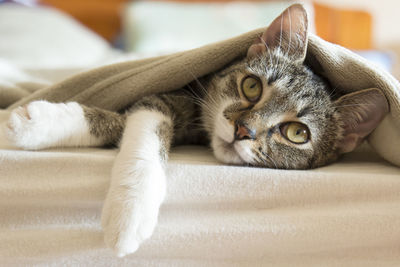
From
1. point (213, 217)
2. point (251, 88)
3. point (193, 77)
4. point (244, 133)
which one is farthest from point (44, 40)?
point (213, 217)

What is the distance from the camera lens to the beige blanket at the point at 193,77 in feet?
2.60

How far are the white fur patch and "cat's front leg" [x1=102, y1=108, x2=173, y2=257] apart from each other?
116 millimetres

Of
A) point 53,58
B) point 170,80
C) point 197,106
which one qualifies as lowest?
point 53,58

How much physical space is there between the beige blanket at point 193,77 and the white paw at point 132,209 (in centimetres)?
36

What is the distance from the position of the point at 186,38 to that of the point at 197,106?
1.84m

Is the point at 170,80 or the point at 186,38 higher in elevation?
the point at 170,80

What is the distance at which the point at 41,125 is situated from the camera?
73cm

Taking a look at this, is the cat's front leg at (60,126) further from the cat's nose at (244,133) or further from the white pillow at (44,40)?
the white pillow at (44,40)

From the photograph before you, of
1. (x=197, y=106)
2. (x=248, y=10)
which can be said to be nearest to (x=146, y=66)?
(x=197, y=106)

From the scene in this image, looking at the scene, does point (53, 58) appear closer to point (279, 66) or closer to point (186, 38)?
point (186, 38)

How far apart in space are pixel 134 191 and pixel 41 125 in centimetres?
29

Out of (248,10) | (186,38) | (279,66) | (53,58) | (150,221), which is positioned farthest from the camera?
(248,10)

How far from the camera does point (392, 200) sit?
0.66 m

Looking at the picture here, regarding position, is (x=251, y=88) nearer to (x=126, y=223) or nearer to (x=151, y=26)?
(x=126, y=223)
